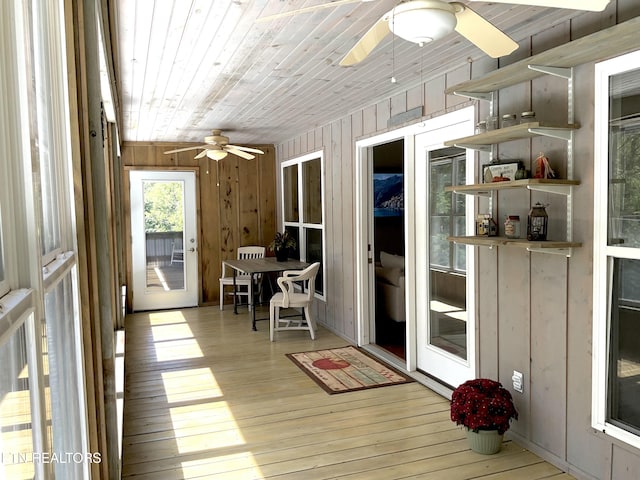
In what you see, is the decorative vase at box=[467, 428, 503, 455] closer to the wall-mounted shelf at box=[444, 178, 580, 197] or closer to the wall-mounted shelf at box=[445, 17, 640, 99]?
the wall-mounted shelf at box=[444, 178, 580, 197]

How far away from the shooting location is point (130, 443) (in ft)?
10.9

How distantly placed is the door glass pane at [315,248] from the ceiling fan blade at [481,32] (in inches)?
182

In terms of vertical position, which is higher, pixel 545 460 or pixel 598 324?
pixel 598 324

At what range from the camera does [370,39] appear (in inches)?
84.0

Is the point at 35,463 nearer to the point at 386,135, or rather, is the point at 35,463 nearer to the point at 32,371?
the point at 32,371

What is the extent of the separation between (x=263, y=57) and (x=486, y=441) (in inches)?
111

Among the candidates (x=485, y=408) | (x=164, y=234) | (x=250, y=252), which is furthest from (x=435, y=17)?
(x=164, y=234)

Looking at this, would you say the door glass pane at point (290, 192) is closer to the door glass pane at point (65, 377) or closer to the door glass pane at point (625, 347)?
the door glass pane at point (625, 347)

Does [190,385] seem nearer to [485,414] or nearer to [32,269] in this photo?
[485,414]

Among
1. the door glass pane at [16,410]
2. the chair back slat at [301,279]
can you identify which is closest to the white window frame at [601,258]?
the door glass pane at [16,410]

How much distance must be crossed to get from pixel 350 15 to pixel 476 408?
2361 mm

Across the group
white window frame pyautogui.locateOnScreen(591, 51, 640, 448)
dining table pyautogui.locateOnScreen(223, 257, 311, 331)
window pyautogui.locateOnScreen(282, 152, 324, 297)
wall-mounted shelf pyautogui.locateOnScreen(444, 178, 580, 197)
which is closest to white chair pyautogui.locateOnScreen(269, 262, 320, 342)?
dining table pyautogui.locateOnScreen(223, 257, 311, 331)

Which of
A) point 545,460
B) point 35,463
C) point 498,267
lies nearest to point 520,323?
point 498,267

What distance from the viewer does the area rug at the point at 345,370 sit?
4371 mm
